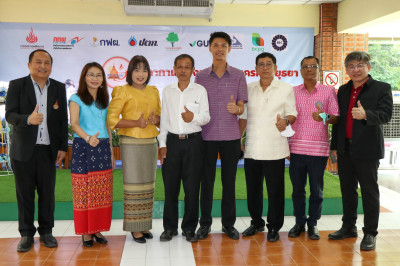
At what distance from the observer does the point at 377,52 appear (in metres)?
8.37

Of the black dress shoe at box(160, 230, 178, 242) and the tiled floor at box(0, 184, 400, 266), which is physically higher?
the black dress shoe at box(160, 230, 178, 242)

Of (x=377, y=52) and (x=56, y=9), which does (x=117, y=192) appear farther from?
(x=377, y=52)

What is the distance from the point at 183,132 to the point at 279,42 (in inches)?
196

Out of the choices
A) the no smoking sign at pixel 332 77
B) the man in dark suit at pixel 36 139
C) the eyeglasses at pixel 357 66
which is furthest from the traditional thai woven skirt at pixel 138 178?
the no smoking sign at pixel 332 77

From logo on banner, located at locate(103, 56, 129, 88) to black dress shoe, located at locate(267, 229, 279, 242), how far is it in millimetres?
4807

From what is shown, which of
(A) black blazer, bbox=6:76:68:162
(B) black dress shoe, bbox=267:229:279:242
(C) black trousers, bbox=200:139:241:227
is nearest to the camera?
A: (A) black blazer, bbox=6:76:68:162

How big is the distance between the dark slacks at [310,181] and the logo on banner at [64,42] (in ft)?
17.2

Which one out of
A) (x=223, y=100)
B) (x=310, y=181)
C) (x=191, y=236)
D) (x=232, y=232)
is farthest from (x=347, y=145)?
(x=191, y=236)

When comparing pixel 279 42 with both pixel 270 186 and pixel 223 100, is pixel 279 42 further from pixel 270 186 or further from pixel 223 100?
pixel 270 186

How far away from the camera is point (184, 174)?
3.31 m

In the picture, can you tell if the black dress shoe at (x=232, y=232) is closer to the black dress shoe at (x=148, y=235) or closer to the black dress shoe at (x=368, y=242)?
the black dress shoe at (x=148, y=235)

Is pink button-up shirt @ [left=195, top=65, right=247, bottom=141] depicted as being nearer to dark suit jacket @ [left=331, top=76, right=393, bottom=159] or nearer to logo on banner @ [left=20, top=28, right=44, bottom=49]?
dark suit jacket @ [left=331, top=76, right=393, bottom=159]

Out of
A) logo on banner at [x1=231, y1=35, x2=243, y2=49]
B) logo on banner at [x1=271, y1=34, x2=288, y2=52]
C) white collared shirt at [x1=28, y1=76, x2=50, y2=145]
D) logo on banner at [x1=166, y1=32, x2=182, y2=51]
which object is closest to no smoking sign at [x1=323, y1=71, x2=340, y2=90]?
logo on banner at [x1=271, y1=34, x2=288, y2=52]

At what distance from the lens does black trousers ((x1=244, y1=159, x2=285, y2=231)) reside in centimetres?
335
